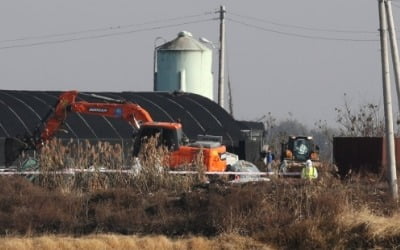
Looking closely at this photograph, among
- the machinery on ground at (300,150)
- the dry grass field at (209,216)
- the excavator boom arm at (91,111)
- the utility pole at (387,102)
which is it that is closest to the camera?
the dry grass field at (209,216)

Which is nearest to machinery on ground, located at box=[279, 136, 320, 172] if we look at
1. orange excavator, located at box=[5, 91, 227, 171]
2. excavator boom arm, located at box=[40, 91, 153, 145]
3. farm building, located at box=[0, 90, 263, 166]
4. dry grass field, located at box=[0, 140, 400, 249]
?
farm building, located at box=[0, 90, 263, 166]

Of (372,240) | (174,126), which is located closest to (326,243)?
(372,240)

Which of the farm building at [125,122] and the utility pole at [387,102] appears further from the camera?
the farm building at [125,122]

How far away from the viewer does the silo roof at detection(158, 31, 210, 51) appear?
58.3 metres

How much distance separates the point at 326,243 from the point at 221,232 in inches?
84.6

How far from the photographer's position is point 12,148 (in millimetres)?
37188

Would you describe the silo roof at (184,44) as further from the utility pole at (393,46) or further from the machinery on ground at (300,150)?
the utility pole at (393,46)

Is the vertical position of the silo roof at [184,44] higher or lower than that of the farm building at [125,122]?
higher

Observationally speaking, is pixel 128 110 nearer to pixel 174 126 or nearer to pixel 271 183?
pixel 174 126

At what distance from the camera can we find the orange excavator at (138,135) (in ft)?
105

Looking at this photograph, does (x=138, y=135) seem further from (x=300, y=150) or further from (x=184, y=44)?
(x=184, y=44)

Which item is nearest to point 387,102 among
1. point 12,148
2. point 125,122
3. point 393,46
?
point 393,46

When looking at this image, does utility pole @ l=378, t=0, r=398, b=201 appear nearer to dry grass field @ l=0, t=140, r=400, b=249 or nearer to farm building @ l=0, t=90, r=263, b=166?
dry grass field @ l=0, t=140, r=400, b=249

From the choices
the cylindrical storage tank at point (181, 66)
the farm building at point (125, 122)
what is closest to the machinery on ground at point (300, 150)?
the farm building at point (125, 122)
